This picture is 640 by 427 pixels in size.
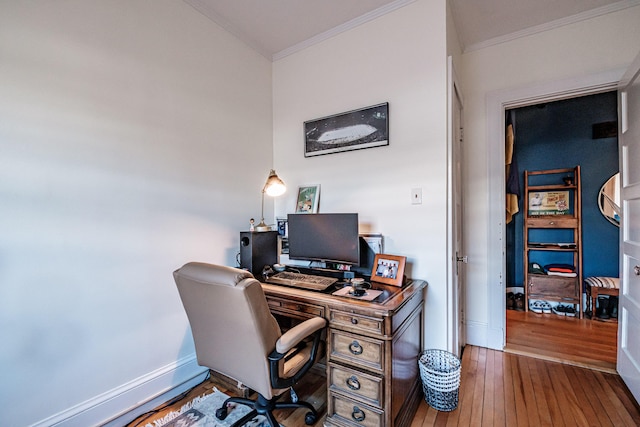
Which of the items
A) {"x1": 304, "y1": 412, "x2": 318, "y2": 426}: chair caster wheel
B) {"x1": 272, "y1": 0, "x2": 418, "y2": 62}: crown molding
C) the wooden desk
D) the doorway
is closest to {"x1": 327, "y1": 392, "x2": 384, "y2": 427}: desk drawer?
the wooden desk

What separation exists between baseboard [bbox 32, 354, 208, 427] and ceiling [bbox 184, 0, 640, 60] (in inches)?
97.3

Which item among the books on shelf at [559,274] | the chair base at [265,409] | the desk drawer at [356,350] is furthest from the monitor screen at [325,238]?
the books on shelf at [559,274]

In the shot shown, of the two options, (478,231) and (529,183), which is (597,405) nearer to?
(478,231)

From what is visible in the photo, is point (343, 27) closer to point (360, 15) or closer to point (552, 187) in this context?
point (360, 15)

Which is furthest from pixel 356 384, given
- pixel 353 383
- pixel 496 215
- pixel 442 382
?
pixel 496 215

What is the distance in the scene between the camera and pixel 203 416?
60.7 inches

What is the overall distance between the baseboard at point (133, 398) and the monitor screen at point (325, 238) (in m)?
1.05

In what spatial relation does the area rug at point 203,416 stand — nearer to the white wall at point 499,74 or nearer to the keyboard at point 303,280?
the keyboard at point 303,280

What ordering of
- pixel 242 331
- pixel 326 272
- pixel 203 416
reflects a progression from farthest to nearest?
1. pixel 326 272
2. pixel 203 416
3. pixel 242 331

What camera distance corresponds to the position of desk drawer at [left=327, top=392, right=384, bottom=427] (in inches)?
50.6

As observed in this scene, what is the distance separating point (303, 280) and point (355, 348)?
1.79 feet

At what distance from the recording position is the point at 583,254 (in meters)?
3.20

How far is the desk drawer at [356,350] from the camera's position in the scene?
1271mm

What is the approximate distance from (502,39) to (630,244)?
179cm
